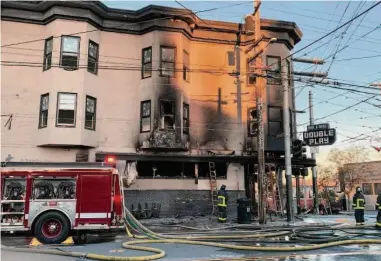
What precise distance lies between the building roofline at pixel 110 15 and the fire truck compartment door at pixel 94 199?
34.0 ft

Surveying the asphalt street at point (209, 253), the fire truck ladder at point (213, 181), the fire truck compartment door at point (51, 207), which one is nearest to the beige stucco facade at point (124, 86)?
the fire truck ladder at point (213, 181)

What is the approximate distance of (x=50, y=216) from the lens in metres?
12.2

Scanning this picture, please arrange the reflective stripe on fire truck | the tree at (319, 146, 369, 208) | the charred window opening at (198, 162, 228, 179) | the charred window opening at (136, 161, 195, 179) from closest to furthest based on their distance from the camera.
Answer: the reflective stripe on fire truck → the charred window opening at (136, 161, 195, 179) → the charred window opening at (198, 162, 228, 179) → the tree at (319, 146, 369, 208)

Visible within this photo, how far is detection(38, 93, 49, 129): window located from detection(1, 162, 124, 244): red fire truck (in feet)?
22.1

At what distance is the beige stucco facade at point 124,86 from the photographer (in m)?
19.1

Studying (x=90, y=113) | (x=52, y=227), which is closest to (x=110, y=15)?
(x=90, y=113)

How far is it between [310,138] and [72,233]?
12.2 m

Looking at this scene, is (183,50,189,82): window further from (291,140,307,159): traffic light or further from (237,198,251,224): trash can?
(237,198,251,224): trash can

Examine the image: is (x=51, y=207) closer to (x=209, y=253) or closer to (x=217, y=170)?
(x=209, y=253)

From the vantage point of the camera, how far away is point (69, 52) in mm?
19375

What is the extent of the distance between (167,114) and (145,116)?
3.93 ft

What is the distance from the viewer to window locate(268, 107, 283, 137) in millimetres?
22125

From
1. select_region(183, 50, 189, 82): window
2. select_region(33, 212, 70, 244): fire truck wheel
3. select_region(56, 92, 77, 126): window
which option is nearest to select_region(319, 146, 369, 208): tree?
select_region(183, 50, 189, 82): window

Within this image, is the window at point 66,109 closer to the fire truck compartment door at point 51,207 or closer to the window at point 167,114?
the window at point 167,114
